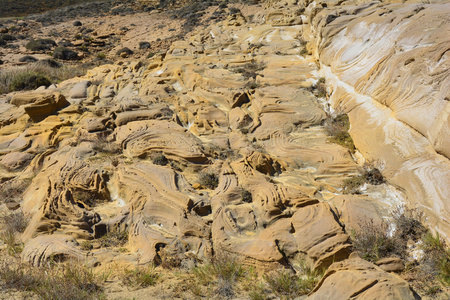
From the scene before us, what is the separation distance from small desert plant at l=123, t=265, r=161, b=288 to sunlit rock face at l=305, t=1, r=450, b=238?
4.24 m

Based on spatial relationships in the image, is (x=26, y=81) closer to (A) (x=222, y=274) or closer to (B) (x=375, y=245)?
(A) (x=222, y=274)

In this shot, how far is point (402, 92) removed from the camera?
7113 mm

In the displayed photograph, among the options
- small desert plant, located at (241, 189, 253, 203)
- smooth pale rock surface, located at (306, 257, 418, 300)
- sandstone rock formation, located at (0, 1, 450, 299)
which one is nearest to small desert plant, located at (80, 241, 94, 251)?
sandstone rock formation, located at (0, 1, 450, 299)

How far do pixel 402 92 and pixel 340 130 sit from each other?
A: 1641mm

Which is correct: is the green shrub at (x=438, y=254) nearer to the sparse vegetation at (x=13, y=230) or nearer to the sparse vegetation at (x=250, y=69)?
the sparse vegetation at (x=13, y=230)

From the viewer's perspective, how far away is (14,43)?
95.6 ft

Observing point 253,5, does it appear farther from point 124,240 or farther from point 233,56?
point 124,240

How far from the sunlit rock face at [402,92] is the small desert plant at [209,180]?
331cm

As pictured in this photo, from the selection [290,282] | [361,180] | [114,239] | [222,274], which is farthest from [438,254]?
[114,239]

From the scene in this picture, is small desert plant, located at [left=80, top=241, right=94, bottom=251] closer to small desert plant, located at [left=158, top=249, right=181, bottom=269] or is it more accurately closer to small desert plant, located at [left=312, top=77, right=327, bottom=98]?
small desert plant, located at [left=158, top=249, right=181, bottom=269]

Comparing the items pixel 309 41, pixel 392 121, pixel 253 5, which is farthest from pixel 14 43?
pixel 392 121

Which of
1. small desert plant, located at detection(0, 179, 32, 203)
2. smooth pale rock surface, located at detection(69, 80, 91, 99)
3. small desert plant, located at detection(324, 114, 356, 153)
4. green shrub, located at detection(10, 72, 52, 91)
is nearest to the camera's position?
small desert plant, located at detection(0, 179, 32, 203)

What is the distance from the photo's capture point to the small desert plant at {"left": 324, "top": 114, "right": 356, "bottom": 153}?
7912 millimetres

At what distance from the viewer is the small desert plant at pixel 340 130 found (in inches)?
311
